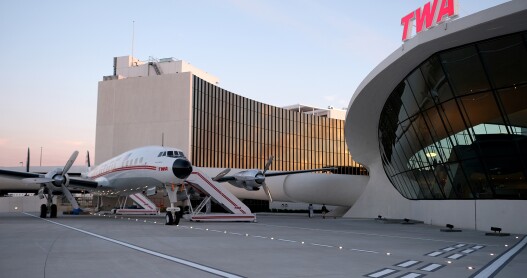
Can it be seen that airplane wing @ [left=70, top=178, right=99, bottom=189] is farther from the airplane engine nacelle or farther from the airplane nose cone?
the airplane engine nacelle

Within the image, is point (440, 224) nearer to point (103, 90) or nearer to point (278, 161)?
point (103, 90)

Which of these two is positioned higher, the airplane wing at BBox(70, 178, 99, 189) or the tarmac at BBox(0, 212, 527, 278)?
the airplane wing at BBox(70, 178, 99, 189)

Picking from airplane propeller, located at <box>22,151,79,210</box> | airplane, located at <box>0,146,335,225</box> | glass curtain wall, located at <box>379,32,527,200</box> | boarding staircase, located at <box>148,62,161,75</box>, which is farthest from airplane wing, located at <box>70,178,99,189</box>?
boarding staircase, located at <box>148,62,161,75</box>

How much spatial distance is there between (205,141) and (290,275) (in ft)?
222

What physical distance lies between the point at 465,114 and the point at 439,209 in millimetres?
7750

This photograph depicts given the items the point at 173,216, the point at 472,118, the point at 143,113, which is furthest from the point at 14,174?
the point at 143,113

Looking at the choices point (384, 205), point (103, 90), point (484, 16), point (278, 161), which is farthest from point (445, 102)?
point (278, 161)

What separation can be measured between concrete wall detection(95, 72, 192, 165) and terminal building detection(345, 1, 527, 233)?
1608 inches

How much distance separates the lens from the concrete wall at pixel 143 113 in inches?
2854

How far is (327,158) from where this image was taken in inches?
4323

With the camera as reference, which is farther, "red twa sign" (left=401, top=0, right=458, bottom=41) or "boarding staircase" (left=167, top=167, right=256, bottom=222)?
"boarding staircase" (left=167, top=167, right=256, bottom=222)

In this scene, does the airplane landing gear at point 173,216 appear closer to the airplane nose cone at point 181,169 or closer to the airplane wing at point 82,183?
the airplane nose cone at point 181,169

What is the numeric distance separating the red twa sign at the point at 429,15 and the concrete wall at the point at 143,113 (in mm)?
46859

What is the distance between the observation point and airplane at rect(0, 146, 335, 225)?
29562 millimetres
